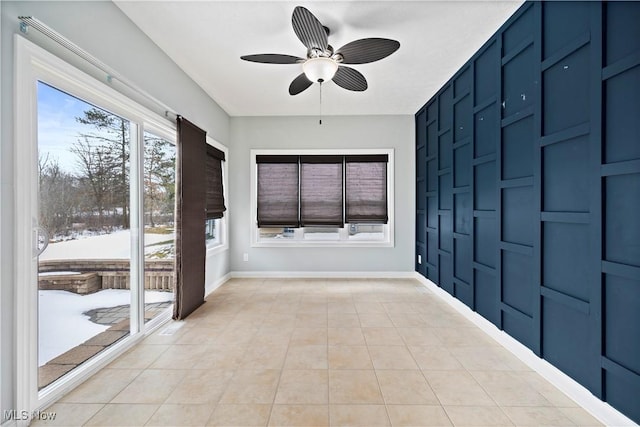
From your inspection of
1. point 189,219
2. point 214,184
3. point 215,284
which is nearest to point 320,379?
point 189,219

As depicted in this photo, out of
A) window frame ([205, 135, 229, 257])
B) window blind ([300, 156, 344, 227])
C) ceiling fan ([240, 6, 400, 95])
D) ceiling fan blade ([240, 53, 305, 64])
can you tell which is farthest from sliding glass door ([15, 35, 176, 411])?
window blind ([300, 156, 344, 227])

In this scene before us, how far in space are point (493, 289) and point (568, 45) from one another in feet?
6.50

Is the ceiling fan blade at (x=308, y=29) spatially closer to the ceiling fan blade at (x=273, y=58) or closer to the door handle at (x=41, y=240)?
the ceiling fan blade at (x=273, y=58)

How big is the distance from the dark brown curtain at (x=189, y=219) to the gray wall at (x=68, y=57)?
36cm

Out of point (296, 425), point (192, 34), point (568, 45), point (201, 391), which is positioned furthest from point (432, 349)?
point (192, 34)

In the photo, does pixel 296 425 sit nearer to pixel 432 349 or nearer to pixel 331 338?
pixel 331 338

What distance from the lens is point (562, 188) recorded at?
1.86 m

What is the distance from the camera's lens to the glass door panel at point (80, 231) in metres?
1.76

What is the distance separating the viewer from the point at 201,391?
190 centimetres

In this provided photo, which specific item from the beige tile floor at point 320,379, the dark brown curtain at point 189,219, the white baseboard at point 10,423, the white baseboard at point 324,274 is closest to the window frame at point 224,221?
the white baseboard at point 324,274

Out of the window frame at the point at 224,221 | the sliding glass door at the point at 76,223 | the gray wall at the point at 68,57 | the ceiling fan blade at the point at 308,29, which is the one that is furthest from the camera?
the window frame at the point at 224,221

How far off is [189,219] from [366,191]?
288 centimetres

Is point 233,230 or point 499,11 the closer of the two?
point 499,11

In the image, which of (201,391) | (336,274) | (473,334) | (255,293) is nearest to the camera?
(201,391)
